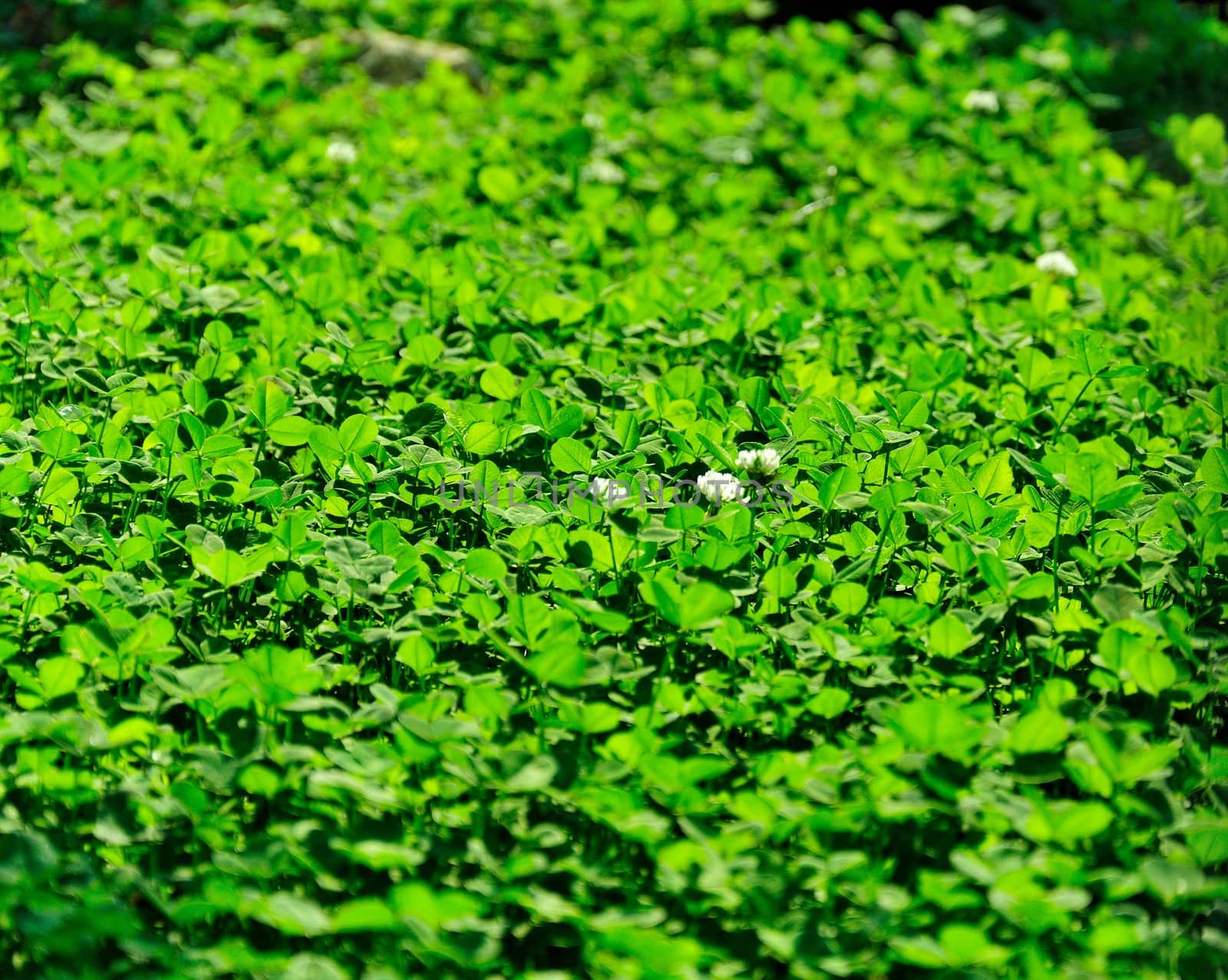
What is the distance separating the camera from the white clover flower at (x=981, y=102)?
441 cm

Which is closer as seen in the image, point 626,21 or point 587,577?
point 587,577

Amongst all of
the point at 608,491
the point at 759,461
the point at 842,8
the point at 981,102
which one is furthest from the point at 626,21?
the point at 608,491

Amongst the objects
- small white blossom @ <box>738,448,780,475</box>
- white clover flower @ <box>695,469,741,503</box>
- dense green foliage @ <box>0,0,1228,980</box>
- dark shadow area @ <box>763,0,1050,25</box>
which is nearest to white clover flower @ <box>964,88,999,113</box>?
dense green foliage @ <box>0,0,1228,980</box>

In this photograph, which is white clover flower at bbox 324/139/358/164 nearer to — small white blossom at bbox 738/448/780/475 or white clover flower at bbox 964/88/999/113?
small white blossom at bbox 738/448/780/475

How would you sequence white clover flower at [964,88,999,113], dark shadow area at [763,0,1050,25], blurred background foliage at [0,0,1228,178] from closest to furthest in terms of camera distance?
white clover flower at [964,88,999,113]
blurred background foliage at [0,0,1228,178]
dark shadow area at [763,0,1050,25]

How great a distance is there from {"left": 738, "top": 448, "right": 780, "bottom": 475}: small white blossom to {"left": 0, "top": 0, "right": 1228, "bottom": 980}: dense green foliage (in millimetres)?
65

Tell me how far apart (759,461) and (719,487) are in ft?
0.43

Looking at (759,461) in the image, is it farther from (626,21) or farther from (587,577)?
(626,21)

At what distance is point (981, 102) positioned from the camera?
14.5 feet

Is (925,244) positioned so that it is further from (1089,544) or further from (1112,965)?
(1112,965)

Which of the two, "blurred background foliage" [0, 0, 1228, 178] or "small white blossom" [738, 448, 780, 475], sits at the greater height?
"blurred background foliage" [0, 0, 1228, 178]

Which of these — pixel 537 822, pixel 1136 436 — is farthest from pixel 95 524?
pixel 1136 436

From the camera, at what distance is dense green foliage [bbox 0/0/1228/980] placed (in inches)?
62.7

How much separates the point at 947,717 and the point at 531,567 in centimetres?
77
